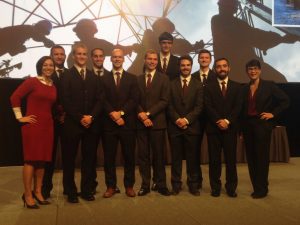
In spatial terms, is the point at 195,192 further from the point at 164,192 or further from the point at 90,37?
the point at 90,37

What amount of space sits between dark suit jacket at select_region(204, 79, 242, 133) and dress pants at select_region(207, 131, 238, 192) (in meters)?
0.06

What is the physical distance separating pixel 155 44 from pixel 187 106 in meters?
2.04

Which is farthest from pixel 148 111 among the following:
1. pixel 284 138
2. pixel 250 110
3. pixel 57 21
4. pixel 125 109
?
pixel 284 138

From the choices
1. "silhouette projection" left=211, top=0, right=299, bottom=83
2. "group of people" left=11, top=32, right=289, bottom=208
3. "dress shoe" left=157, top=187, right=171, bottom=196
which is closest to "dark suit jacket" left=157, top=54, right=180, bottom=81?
"group of people" left=11, top=32, right=289, bottom=208

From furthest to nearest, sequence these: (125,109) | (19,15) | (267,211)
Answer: (19,15) < (125,109) < (267,211)

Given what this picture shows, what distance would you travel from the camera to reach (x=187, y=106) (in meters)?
3.86

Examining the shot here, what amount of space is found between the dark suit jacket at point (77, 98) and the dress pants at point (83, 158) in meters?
0.09

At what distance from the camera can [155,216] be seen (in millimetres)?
3102

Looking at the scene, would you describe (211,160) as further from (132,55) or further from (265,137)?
(132,55)

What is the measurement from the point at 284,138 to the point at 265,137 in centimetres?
267

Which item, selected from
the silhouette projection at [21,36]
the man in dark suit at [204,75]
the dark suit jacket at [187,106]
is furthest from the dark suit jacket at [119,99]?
the silhouette projection at [21,36]

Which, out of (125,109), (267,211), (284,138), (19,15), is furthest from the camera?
(284,138)

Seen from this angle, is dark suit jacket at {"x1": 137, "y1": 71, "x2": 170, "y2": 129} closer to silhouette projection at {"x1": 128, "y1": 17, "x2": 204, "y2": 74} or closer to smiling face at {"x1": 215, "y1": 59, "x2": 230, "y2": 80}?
smiling face at {"x1": 215, "y1": 59, "x2": 230, "y2": 80}

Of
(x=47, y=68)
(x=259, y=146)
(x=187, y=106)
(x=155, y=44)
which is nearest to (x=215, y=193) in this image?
(x=259, y=146)
